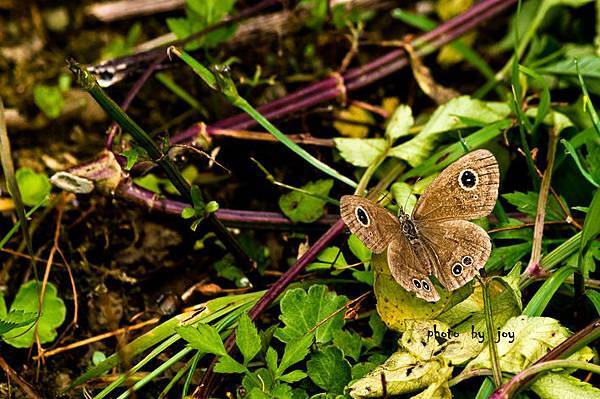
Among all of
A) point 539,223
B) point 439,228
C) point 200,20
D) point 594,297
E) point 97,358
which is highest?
point 200,20

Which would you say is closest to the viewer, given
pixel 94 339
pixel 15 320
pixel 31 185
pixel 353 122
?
pixel 15 320

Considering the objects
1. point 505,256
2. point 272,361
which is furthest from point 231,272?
point 505,256

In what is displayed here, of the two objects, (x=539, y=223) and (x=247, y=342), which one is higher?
(x=539, y=223)

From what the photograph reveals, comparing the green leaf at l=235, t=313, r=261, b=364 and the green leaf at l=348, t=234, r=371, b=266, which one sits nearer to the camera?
the green leaf at l=235, t=313, r=261, b=364

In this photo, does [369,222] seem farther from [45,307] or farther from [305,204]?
[45,307]

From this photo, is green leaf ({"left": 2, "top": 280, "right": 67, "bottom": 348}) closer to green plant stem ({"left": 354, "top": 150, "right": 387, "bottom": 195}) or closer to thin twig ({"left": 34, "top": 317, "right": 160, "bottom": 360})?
thin twig ({"left": 34, "top": 317, "right": 160, "bottom": 360})

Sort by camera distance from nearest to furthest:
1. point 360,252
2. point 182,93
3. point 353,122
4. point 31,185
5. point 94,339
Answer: point 360,252, point 94,339, point 31,185, point 353,122, point 182,93

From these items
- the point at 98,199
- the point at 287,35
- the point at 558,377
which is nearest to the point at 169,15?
the point at 287,35

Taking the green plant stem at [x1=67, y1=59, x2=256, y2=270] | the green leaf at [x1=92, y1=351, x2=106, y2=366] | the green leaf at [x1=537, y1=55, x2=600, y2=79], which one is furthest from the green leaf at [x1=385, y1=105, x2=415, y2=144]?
the green leaf at [x1=92, y1=351, x2=106, y2=366]
